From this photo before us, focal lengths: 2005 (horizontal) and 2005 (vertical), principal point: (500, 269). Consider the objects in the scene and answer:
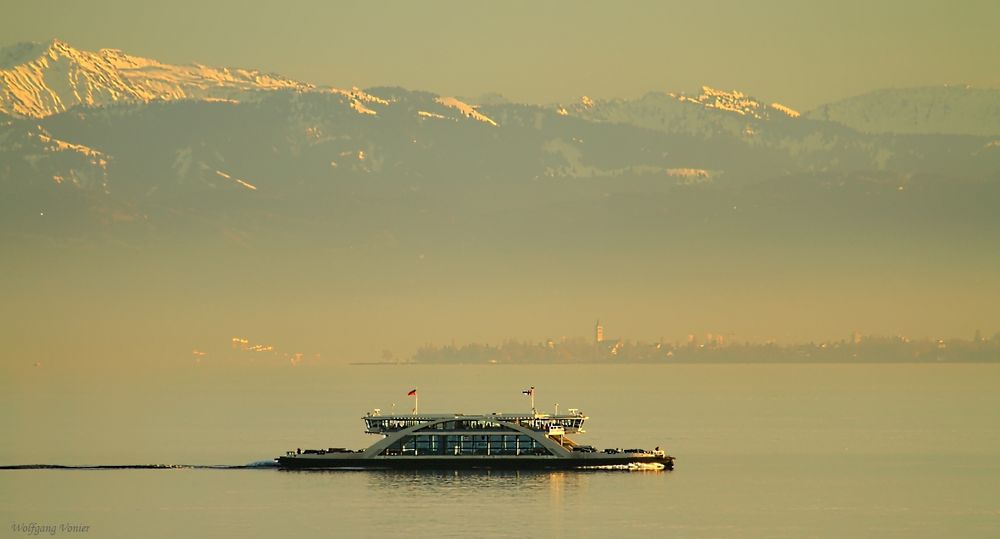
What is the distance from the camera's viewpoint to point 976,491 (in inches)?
7072

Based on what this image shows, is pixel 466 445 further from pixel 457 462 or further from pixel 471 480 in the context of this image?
pixel 471 480

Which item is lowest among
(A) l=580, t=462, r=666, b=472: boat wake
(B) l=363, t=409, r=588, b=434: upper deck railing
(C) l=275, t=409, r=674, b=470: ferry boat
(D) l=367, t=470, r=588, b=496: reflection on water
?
(D) l=367, t=470, r=588, b=496: reflection on water

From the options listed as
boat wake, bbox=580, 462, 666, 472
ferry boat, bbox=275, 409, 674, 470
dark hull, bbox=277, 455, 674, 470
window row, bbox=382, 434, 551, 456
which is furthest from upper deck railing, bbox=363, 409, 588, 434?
boat wake, bbox=580, 462, 666, 472

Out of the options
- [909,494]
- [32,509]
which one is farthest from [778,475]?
[32,509]

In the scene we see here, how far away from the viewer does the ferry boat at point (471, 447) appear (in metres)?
185

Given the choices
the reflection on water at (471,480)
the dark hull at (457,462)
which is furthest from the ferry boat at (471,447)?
the reflection on water at (471,480)

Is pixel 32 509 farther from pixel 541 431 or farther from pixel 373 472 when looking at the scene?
pixel 541 431

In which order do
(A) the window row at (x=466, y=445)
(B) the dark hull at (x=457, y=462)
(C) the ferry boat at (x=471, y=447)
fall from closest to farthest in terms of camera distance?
(B) the dark hull at (x=457, y=462), (C) the ferry boat at (x=471, y=447), (A) the window row at (x=466, y=445)

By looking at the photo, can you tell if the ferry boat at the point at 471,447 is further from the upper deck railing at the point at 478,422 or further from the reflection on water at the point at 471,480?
the reflection on water at the point at 471,480

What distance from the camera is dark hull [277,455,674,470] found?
184 meters

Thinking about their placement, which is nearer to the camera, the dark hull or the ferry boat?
the dark hull

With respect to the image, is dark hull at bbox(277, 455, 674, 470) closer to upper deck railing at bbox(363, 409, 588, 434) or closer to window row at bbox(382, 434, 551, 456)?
window row at bbox(382, 434, 551, 456)

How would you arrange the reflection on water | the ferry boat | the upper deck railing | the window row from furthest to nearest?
the upper deck railing → the window row → the ferry boat → the reflection on water

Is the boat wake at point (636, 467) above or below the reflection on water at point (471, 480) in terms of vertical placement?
above
